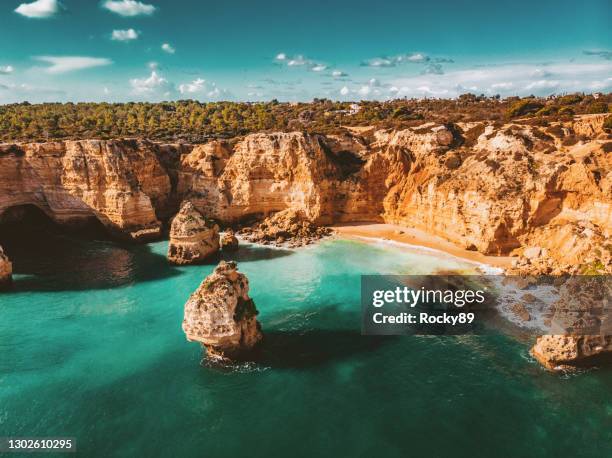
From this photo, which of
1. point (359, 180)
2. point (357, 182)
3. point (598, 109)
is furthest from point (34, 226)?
point (598, 109)

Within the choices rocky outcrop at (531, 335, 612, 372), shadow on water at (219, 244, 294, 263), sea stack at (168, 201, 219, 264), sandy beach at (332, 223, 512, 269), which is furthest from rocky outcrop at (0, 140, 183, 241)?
rocky outcrop at (531, 335, 612, 372)

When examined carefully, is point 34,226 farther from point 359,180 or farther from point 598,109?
point 598,109

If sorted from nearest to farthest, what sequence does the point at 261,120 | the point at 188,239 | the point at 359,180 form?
1. the point at 188,239
2. the point at 359,180
3. the point at 261,120

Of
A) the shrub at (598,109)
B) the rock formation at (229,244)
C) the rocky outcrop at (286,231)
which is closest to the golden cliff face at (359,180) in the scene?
the rocky outcrop at (286,231)

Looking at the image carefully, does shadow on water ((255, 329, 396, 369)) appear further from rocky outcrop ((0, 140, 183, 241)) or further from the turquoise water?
rocky outcrop ((0, 140, 183, 241))

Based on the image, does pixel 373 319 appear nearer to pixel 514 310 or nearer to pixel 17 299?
pixel 514 310

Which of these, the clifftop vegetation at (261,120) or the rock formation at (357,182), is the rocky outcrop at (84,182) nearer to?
the rock formation at (357,182)

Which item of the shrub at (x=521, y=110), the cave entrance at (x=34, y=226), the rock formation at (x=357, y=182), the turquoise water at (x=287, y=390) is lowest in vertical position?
the turquoise water at (x=287, y=390)
